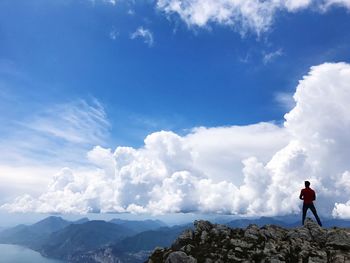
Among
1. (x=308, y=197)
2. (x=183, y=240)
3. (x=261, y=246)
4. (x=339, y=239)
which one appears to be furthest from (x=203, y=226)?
(x=339, y=239)

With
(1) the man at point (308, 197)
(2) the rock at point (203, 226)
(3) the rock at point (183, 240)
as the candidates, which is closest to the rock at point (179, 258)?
(3) the rock at point (183, 240)

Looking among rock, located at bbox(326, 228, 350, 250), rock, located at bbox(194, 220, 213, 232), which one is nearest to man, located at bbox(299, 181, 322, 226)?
rock, located at bbox(326, 228, 350, 250)

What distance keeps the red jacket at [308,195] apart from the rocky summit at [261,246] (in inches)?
191

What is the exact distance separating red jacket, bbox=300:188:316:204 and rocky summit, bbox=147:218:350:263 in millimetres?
4849

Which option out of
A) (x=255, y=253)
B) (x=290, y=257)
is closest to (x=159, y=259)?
(x=255, y=253)

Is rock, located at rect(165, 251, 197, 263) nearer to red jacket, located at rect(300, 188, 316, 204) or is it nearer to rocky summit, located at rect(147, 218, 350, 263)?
rocky summit, located at rect(147, 218, 350, 263)

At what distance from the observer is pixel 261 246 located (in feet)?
153

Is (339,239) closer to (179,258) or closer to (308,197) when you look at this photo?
(308,197)

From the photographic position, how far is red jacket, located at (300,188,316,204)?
47075 mm

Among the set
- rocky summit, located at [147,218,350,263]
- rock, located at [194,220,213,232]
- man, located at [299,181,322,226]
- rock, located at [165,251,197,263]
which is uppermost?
man, located at [299,181,322,226]

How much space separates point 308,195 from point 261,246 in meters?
8.98

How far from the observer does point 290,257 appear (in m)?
44.0

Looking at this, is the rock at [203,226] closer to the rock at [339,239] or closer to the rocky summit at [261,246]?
the rocky summit at [261,246]

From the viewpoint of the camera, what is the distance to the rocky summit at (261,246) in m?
44.0
